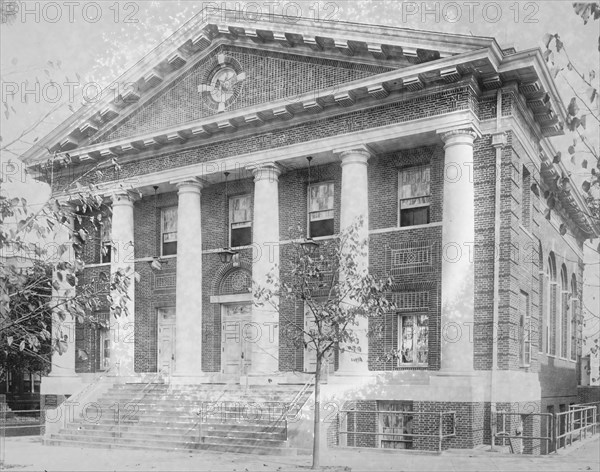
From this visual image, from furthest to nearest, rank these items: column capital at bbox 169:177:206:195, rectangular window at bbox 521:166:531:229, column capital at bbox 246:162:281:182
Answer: column capital at bbox 169:177:206:195 < column capital at bbox 246:162:281:182 < rectangular window at bbox 521:166:531:229

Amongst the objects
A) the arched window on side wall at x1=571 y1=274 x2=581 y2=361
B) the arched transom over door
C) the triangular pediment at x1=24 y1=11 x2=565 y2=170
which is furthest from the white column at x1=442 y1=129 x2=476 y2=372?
the arched window on side wall at x1=571 y1=274 x2=581 y2=361

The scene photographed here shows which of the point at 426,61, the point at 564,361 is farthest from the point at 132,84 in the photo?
the point at 564,361

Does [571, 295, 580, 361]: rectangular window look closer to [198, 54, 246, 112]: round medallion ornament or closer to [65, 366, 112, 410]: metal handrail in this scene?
[198, 54, 246, 112]: round medallion ornament

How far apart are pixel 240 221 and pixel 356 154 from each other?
210 inches

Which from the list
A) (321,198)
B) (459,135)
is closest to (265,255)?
(321,198)

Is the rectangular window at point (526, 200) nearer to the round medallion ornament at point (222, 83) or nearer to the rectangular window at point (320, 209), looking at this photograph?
the rectangular window at point (320, 209)

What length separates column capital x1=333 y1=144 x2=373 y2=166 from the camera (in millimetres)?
22297

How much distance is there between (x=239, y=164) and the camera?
2461 cm

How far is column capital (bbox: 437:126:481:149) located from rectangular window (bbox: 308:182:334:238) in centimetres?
444

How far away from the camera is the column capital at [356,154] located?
22.3m

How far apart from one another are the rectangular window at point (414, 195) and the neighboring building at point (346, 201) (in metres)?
0.04

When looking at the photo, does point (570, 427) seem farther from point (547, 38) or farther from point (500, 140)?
point (547, 38)

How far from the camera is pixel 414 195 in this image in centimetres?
2259

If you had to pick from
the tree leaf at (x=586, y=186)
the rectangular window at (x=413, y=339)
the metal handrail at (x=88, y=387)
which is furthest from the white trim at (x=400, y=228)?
the tree leaf at (x=586, y=186)
